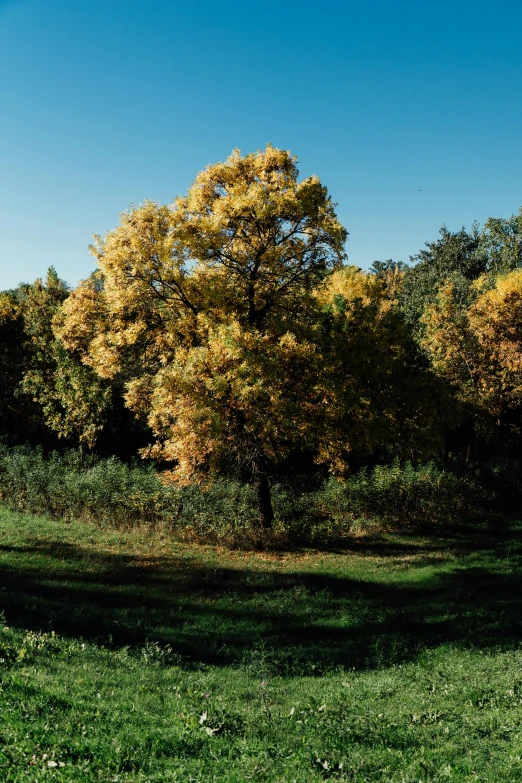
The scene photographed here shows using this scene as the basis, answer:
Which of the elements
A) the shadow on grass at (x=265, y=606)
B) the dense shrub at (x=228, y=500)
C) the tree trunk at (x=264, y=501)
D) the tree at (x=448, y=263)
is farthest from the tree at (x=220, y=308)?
the tree at (x=448, y=263)

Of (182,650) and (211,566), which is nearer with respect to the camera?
(182,650)

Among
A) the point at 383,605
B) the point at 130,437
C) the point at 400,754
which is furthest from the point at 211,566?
the point at 130,437

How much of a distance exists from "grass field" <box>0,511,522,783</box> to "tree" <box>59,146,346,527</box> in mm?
4039

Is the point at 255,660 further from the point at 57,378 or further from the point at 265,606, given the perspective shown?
the point at 57,378

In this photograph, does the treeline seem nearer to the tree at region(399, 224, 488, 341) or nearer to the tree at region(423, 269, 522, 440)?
the tree at region(423, 269, 522, 440)

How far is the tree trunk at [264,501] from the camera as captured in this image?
19391 mm

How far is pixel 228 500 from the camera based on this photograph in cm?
2036

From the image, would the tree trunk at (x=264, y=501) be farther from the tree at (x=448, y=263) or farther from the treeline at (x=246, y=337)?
the tree at (x=448, y=263)

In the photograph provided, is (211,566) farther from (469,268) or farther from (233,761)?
(469,268)

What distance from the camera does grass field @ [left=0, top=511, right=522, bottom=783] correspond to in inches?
217

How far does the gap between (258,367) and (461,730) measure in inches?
398

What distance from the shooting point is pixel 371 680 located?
8891mm

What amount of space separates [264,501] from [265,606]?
690cm

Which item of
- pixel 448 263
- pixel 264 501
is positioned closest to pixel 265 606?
pixel 264 501
